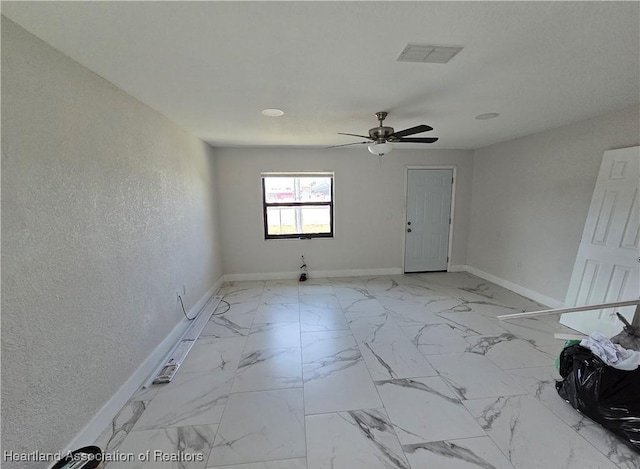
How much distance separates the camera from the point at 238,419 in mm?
1748

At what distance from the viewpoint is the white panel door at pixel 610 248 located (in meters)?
2.48

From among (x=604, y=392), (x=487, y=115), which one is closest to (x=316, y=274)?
(x=487, y=115)

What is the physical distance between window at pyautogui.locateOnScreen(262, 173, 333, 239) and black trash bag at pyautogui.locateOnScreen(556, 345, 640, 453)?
3.53 m

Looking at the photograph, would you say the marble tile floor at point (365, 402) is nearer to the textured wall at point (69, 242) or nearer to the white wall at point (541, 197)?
the textured wall at point (69, 242)

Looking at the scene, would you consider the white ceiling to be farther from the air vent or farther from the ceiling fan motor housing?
the ceiling fan motor housing

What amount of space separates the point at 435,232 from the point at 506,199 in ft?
4.14

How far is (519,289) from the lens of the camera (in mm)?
3881

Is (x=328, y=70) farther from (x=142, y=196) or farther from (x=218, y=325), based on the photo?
(x=218, y=325)

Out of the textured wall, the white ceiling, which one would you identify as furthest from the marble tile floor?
the white ceiling

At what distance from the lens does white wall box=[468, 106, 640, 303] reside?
2.88 meters

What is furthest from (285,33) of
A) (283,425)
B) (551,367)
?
(551,367)

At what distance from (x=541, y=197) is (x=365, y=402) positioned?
3.62 meters

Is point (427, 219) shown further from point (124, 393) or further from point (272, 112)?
point (124, 393)

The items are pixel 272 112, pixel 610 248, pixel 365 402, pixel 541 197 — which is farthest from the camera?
pixel 541 197
